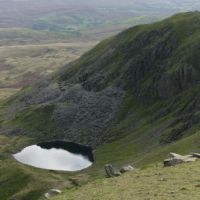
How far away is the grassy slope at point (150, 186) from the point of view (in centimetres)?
4247

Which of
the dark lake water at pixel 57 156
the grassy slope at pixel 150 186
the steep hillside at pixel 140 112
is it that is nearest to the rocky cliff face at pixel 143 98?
the steep hillside at pixel 140 112

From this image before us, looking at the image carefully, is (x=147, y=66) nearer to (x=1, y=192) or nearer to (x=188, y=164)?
(x=1, y=192)

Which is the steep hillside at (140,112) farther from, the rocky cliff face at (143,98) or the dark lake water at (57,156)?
the dark lake water at (57,156)

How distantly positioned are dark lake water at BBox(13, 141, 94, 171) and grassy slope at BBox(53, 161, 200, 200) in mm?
91912

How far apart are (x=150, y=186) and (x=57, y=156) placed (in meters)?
118

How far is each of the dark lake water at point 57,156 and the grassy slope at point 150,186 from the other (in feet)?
302

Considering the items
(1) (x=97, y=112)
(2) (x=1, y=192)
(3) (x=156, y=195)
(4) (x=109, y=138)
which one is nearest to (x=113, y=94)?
(1) (x=97, y=112)

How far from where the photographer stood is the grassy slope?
42.5 meters

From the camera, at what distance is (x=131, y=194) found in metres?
45.0

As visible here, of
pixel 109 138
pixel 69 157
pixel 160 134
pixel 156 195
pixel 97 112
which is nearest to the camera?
pixel 156 195

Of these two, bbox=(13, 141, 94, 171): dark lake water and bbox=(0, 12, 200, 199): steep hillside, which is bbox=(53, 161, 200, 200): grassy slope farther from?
bbox=(13, 141, 94, 171): dark lake water

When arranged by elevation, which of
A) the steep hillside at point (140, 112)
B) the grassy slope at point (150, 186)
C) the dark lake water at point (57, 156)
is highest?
the grassy slope at point (150, 186)

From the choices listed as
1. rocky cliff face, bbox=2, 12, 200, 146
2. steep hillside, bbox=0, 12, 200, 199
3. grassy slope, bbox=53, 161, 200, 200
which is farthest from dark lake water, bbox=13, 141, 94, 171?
grassy slope, bbox=53, 161, 200, 200

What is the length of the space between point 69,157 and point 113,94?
1820 inches
